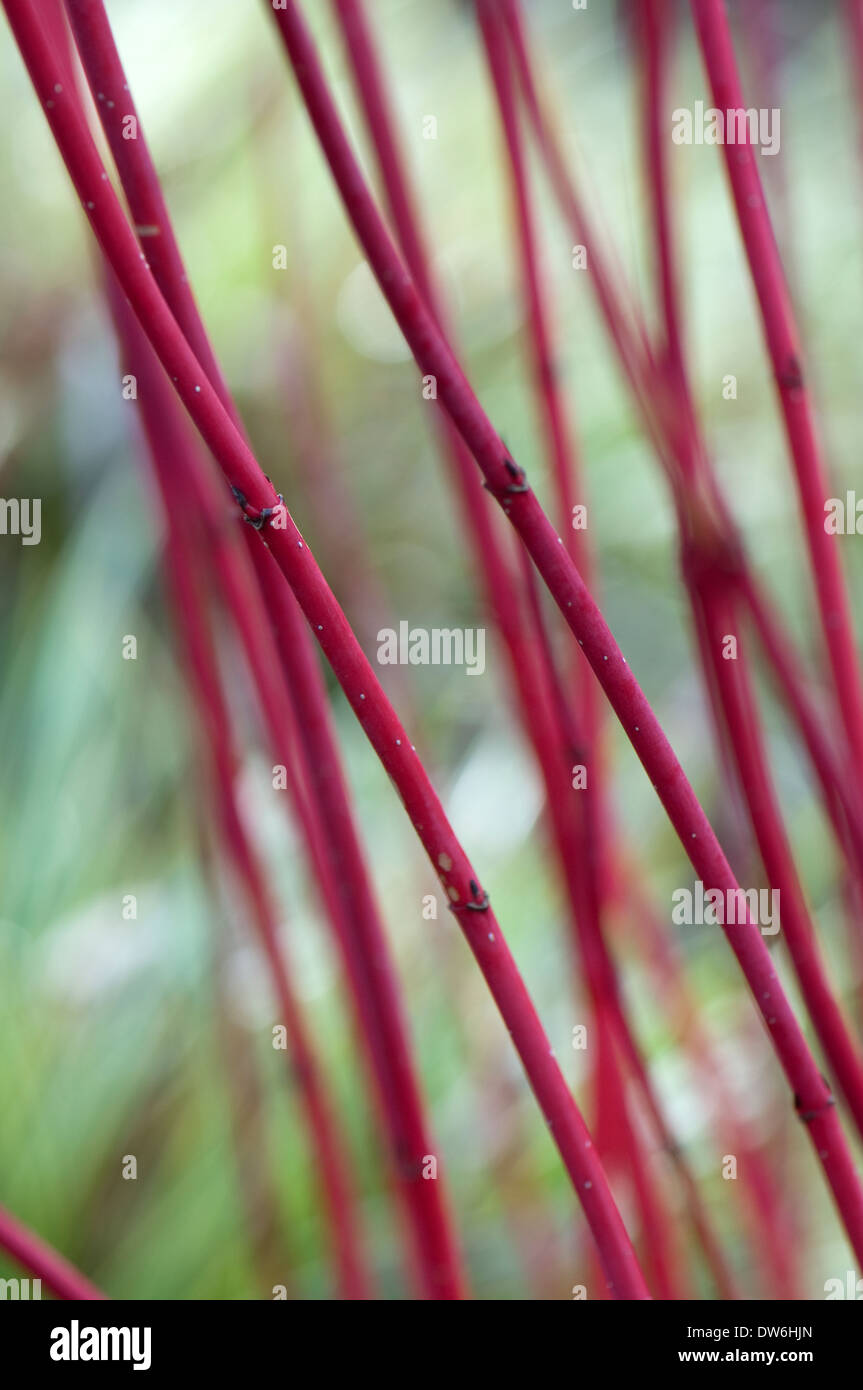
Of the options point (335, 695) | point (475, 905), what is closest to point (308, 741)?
point (475, 905)

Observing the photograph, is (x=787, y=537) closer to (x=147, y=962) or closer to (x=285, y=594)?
(x=147, y=962)

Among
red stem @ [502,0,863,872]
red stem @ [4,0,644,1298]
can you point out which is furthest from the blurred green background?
red stem @ [4,0,644,1298]

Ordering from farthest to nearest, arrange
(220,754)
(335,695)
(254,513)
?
(335,695), (220,754), (254,513)

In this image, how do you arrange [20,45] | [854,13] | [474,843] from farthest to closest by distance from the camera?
[474,843]
[854,13]
[20,45]

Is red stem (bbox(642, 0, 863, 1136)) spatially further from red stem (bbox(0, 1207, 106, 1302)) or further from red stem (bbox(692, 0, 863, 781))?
red stem (bbox(0, 1207, 106, 1302))

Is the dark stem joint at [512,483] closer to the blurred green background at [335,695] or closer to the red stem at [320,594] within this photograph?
the red stem at [320,594]

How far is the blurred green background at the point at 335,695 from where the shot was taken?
0.69m

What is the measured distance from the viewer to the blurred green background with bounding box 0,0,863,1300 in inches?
27.0

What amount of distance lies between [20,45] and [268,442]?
1206 mm

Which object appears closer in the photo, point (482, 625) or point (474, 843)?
point (474, 843)

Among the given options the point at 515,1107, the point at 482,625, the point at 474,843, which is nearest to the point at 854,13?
the point at 515,1107

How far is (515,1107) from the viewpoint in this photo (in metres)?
→ 0.76

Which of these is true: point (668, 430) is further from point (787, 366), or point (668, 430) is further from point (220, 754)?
point (220, 754)

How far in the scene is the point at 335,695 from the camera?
115cm
